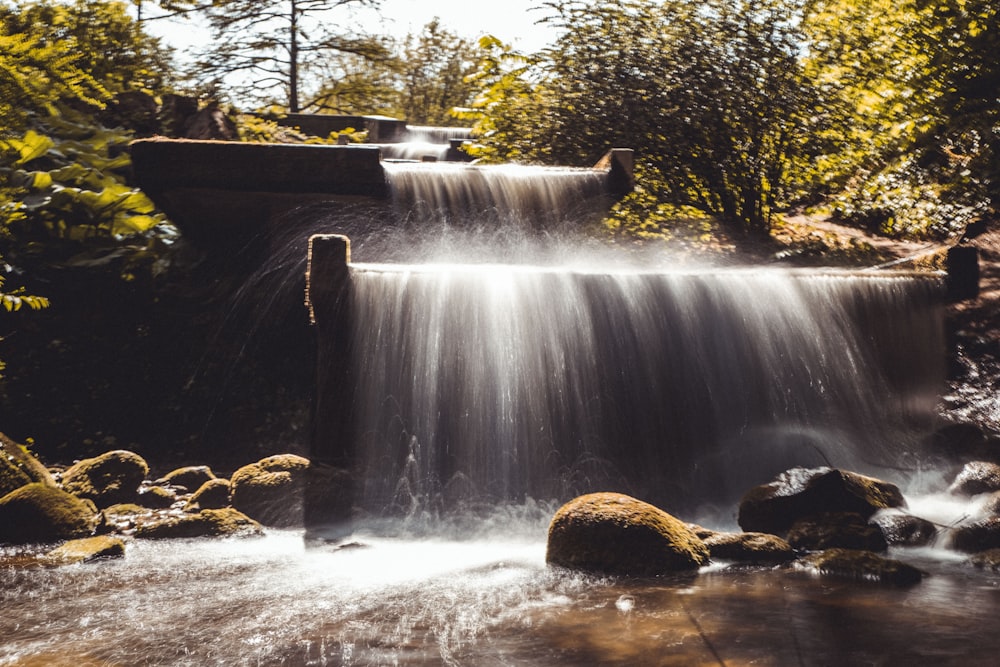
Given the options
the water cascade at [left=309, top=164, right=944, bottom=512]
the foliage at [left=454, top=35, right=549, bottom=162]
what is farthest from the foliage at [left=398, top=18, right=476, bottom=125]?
the water cascade at [left=309, top=164, right=944, bottom=512]

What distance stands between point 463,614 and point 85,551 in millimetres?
2675

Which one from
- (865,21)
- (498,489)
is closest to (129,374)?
(498,489)

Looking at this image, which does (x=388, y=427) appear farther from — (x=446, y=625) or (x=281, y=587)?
(x=446, y=625)

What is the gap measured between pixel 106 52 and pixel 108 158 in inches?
173

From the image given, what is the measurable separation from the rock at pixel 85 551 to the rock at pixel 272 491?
3.58ft

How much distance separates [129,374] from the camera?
8711mm

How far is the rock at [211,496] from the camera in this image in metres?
6.38

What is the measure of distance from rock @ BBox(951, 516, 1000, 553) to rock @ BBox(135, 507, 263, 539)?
4851 mm

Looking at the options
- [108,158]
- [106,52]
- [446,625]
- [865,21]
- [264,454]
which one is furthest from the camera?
[106,52]

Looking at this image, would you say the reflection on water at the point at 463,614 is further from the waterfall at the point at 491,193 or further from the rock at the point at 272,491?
the waterfall at the point at 491,193

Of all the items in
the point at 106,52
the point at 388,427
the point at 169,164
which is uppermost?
the point at 106,52

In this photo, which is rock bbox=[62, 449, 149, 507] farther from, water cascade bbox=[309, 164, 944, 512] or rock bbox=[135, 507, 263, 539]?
water cascade bbox=[309, 164, 944, 512]

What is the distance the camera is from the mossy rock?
5895mm

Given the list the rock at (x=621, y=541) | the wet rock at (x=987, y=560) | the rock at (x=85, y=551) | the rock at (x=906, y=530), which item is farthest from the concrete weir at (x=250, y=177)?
the wet rock at (x=987, y=560)
